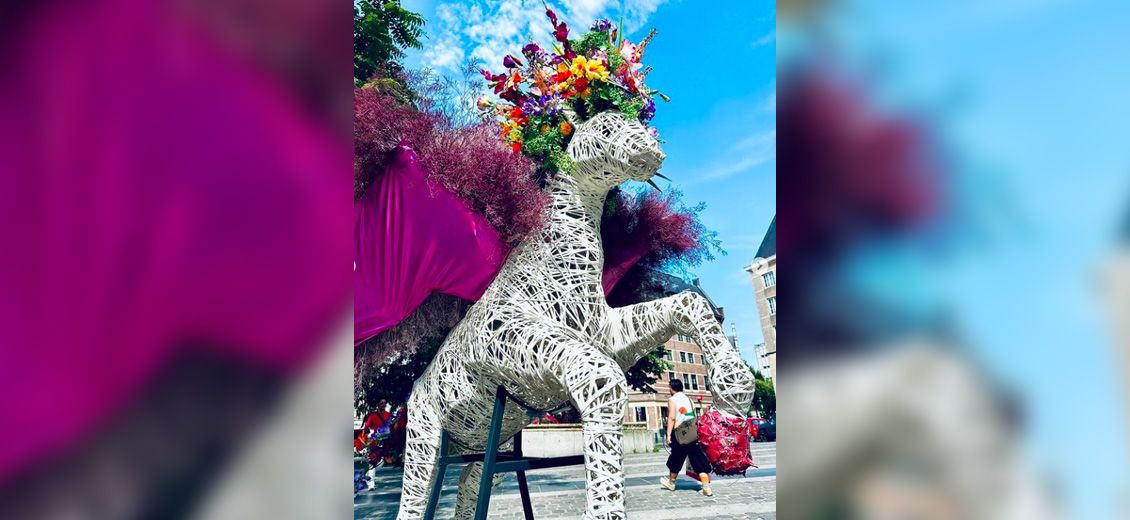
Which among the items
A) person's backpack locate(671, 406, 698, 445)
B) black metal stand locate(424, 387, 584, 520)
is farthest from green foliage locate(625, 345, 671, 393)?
person's backpack locate(671, 406, 698, 445)

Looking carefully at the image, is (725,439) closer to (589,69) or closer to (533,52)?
(589,69)

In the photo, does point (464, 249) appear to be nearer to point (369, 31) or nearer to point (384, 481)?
point (369, 31)

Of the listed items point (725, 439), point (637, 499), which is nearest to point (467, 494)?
point (725, 439)

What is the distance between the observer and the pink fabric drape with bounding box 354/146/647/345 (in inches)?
127

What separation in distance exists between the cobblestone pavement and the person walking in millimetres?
167

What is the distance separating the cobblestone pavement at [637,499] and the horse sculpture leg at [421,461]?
9.54ft

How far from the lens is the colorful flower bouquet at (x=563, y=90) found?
11.7 feet

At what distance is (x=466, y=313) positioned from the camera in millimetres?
3646

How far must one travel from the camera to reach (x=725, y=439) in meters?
2.86
